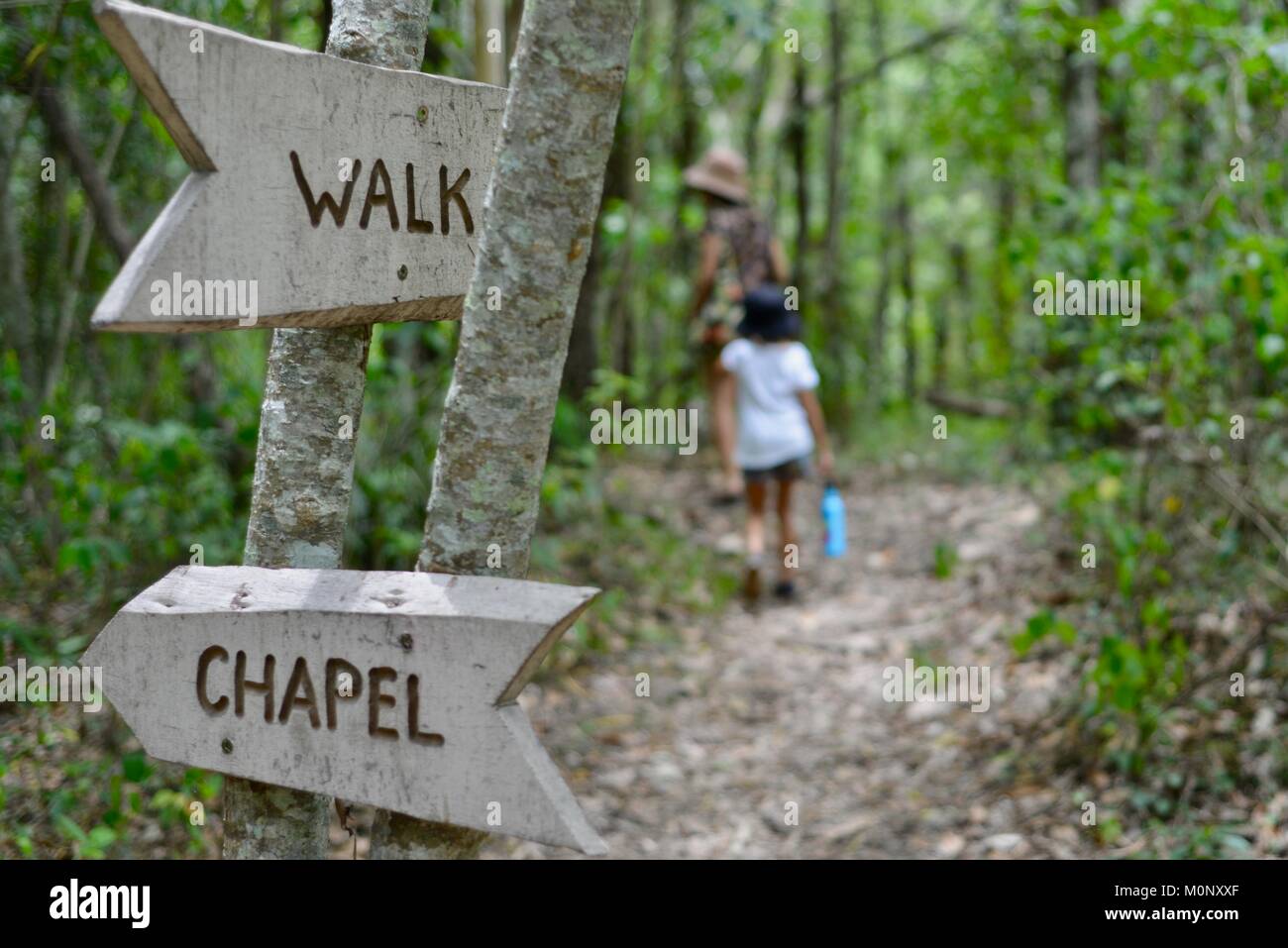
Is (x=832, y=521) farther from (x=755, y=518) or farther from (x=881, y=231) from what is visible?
(x=881, y=231)

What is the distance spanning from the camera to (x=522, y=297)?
1.86 meters

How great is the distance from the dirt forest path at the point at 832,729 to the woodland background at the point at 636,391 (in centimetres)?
21

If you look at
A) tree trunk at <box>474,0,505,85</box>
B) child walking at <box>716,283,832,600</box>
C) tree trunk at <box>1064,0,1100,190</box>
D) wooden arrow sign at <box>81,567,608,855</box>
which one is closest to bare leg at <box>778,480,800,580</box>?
child walking at <box>716,283,832,600</box>

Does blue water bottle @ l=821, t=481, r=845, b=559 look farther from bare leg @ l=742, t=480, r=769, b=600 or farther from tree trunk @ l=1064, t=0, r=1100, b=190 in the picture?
tree trunk @ l=1064, t=0, r=1100, b=190

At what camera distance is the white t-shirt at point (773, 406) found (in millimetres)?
6301

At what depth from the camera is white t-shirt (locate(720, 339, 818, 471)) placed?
20.7ft

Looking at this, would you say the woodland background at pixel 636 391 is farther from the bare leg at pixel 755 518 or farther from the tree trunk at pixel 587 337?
the bare leg at pixel 755 518

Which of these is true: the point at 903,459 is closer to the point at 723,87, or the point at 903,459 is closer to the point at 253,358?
the point at 723,87

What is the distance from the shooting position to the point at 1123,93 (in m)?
7.25

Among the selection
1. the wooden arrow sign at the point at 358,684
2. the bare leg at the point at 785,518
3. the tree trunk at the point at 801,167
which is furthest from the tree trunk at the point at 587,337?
the wooden arrow sign at the point at 358,684

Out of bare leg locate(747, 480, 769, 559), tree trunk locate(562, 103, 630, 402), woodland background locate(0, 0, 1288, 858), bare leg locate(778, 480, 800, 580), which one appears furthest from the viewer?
tree trunk locate(562, 103, 630, 402)

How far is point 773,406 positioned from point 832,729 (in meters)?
2.12

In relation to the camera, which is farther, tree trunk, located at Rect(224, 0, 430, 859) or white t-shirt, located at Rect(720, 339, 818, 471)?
white t-shirt, located at Rect(720, 339, 818, 471)

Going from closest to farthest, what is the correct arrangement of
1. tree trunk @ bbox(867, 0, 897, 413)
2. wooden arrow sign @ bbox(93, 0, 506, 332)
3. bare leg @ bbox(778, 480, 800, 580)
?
wooden arrow sign @ bbox(93, 0, 506, 332), bare leg @ bbox(778, 480, 800, 580), tree trunk @ bbox(867, 0, 897, 413)
